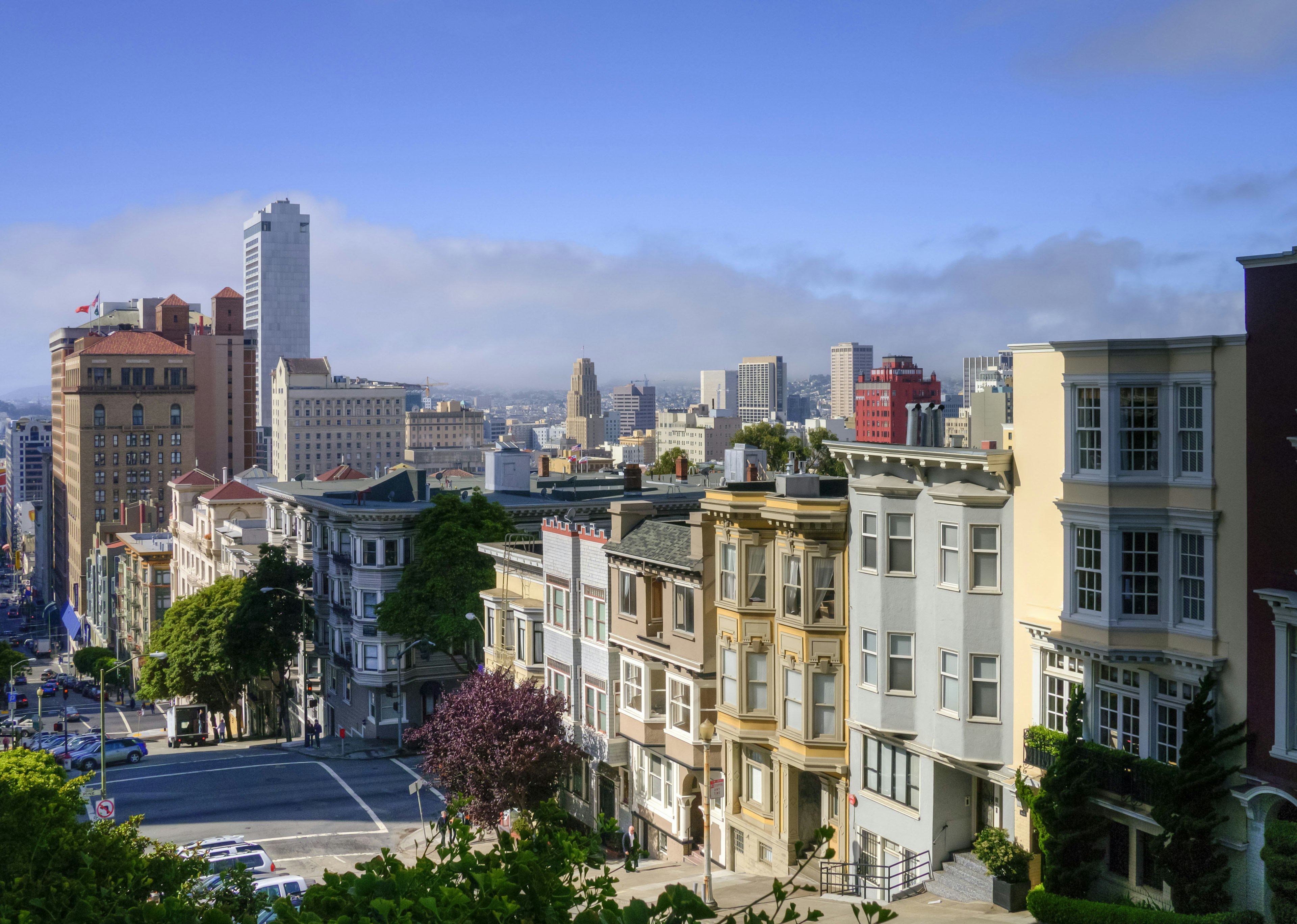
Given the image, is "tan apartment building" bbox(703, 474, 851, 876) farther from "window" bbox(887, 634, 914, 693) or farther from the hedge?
the hedge

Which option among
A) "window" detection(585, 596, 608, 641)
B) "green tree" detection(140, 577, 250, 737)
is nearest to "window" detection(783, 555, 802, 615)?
"window" detection(585, 596, 608, 641)

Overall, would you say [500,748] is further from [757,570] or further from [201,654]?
[201,654]

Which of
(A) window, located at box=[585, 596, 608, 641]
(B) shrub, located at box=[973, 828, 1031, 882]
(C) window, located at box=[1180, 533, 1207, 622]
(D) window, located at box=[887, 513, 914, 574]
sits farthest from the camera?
(A) window, located at box=[585, 596, 608, 641]

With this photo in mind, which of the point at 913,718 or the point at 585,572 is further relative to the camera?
the point at 585,572

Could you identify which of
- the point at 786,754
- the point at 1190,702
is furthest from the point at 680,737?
the point at 1190,702

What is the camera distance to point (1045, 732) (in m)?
31.4

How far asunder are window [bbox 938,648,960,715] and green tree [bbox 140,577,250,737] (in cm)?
5827

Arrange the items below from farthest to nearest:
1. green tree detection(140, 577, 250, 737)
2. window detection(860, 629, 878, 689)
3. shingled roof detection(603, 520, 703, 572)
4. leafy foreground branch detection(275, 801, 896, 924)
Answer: green tree detection(140, 577, 250, 737) → shingled roof detection(603, 520, 703, 572) → window detection(860, 629, 878, 689) → leafy foreground branch detection(275, 801, 896, 924)

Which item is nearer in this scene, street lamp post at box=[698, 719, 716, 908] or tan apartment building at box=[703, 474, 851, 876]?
tan apartment building at box=[703, 474, 851, 876]

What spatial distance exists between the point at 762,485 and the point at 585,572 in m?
10.9

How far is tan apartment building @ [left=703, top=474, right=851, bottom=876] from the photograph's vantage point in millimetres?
38281

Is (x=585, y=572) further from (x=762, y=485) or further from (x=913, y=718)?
(x=913, y=718)

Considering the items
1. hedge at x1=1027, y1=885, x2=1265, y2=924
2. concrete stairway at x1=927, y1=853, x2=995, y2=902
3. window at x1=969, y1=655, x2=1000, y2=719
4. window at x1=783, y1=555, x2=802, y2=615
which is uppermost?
window at x1=783, y1=555, x2=802, y2=615

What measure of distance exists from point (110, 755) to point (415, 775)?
929 inches
